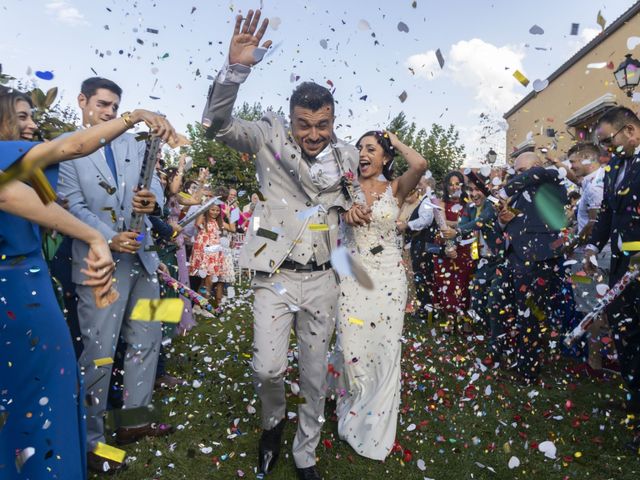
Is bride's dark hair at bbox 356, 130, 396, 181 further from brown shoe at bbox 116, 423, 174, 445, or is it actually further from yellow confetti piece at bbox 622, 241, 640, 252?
brown shoe at bbox 116, 423, 174, 445

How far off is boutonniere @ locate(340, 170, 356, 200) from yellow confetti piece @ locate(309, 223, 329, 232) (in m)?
0.33

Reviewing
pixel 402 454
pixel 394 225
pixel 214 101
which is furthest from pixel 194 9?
pixel 402 454

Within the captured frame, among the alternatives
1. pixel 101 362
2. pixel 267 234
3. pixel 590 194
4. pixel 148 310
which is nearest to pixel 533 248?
pixel 590 194

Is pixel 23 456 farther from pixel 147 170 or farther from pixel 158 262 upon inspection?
pixel 158 262

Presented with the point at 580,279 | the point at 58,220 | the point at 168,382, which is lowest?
the point at 168,382

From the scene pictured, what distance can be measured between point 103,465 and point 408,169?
307cm

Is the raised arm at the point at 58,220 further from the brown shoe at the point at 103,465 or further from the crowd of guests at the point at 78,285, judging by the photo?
the brown shoe at the point at 103,465

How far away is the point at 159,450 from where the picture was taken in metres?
3.59

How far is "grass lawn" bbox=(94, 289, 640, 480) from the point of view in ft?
11.2

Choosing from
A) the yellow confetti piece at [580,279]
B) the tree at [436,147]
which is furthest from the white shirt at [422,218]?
the tree at [436,147]

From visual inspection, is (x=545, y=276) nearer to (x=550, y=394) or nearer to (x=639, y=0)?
(x=550, y=394)

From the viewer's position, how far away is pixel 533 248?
5391 mm

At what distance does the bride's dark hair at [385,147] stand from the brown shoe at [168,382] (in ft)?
9.42

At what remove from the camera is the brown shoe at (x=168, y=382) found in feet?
16.3
